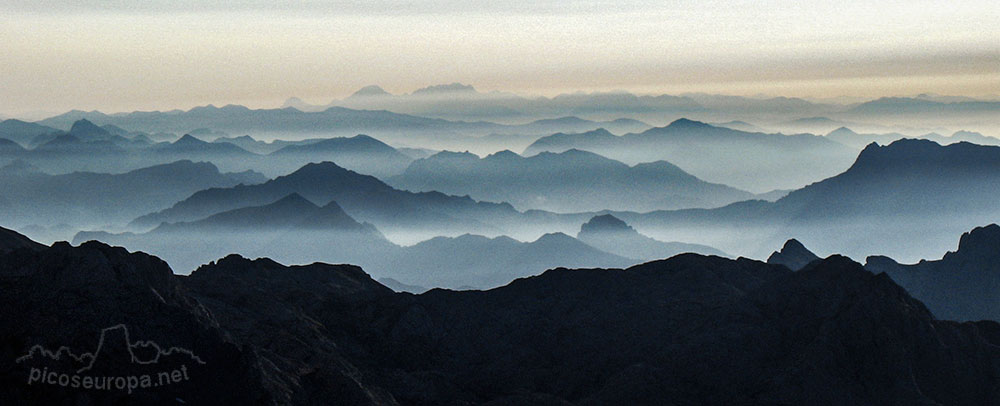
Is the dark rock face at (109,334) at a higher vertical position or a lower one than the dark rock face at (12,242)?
lower

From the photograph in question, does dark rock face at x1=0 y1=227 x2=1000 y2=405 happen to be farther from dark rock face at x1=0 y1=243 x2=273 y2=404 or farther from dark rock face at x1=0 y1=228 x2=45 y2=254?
dark rock face at x1=0 y1=228 x2=45 y2=254

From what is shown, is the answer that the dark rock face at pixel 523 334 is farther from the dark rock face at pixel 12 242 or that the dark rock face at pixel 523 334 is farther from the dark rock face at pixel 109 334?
the dark rock face at pixel 12 242

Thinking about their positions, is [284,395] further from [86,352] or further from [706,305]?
[706,305]

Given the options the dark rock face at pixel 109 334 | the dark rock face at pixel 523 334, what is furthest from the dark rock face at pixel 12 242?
the dark rock face at pixel 109 334

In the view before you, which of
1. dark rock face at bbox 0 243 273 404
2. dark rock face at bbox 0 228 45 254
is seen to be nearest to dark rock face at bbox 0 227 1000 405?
dark rock face at bbox 0 243 273 404

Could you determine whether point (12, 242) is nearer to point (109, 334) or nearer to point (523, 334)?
point (109, 334)

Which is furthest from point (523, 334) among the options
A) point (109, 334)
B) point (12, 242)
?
point (12, 242)

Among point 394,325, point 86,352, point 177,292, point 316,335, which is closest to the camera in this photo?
point 86,352

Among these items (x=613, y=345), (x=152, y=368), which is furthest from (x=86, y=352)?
(x=613, y=345)

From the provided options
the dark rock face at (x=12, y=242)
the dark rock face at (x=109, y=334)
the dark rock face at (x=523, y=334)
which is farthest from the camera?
the dark rock face at (x=12, y=242)

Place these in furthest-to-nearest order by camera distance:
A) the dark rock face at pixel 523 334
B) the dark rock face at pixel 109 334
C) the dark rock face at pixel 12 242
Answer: the dark rock face at pixel 12 242
the dark rock face at pixel 523 334
the dark rock face at pixel 109 334
